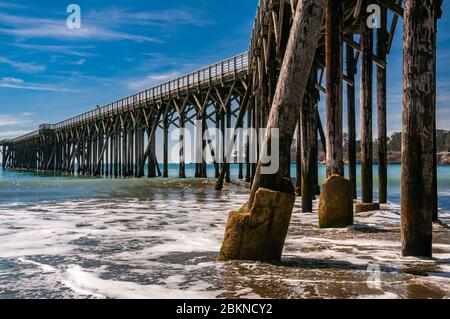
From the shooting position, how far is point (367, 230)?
20.1 feet

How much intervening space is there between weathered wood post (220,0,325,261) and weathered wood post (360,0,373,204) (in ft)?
14.2

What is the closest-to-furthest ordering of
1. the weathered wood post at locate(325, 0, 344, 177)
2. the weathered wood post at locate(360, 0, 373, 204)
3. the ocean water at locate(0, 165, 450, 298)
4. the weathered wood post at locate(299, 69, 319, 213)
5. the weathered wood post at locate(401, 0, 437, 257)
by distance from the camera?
the ocean water at locate(0, 165, 450, 298), the weathered wood post at locate(401, 0, 437, 257), the weathered wood post at locate(325, 0, 344, 177), the weathered wood post at locate(299, 69, 319, 213), the weathered wood post at locate(360, 0, 373, 204)

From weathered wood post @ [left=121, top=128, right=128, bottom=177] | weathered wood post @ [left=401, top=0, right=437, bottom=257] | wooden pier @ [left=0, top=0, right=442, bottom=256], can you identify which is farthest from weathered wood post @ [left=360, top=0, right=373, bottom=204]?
weathered wood post @ [left=121, top=128, right=128, bottom=177]

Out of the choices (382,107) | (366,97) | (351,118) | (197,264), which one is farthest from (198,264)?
(351,118)

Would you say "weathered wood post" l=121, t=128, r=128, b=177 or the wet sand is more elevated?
"weathered wood post" l=121, t=128, r=128, b=177

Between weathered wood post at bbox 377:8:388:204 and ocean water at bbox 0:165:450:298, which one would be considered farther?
weathered wood post at bbox 377:8:388:204

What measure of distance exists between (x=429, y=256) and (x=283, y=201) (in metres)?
1.51

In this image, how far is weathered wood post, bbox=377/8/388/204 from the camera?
29.2ft

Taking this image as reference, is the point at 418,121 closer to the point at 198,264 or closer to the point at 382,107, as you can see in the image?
the point at 198,264

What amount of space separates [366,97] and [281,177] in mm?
4720

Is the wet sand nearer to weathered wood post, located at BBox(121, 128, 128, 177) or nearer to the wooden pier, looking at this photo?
the wooden pier

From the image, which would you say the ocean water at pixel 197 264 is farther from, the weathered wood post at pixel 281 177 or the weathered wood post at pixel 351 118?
the weathered wood post at pixel 351 118

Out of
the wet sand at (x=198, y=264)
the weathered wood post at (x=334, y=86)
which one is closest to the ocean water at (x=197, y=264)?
the wet sand at (x=198, y=264)
